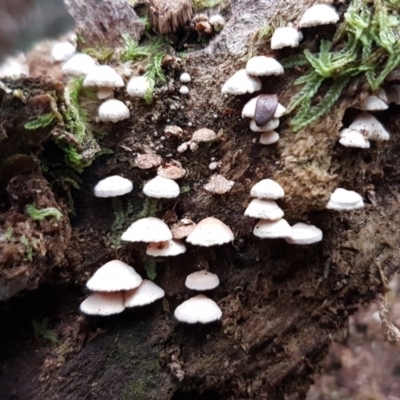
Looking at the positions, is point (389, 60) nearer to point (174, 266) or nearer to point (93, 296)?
point (174, 266)

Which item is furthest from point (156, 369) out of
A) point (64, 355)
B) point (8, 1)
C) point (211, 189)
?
point (8, 1)

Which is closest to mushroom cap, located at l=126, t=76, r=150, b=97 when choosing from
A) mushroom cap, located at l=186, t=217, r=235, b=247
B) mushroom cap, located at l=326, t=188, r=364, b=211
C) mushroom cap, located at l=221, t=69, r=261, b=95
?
mushroom cap, located at l=221, t=69, r=261, b=95

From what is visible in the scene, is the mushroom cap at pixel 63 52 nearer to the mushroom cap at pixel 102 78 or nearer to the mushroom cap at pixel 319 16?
the mushroom cap at pixel 102 78

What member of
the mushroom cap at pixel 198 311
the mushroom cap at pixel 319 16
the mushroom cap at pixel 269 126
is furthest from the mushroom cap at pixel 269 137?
the mushroom cap at pixel 198 311

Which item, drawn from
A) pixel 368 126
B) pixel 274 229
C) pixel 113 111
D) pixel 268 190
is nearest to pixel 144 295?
pixel 274 229

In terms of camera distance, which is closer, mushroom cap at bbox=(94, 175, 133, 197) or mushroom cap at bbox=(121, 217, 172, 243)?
mushroom cap at bbox=(121, 217, 172, 243)

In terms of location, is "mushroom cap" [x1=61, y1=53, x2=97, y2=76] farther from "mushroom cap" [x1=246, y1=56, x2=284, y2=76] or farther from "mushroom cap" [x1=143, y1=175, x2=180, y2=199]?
"mushroom cap" [x1=246, y1=56, x2=284, y2=76]
